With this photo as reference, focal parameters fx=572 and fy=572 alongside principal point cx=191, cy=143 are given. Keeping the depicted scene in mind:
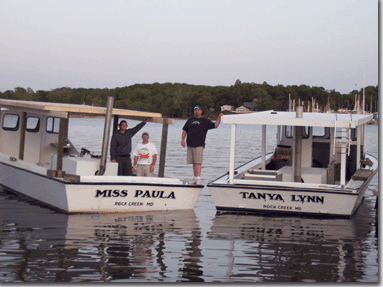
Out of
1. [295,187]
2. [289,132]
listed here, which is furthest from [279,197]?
[289,132]

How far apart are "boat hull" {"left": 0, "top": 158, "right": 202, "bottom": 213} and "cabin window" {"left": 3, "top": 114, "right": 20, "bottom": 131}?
8.36ft

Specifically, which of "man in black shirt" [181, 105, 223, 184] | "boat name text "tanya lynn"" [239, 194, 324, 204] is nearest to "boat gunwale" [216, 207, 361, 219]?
"boat name text "tanya lynn"" [239, 194, 324, 204]

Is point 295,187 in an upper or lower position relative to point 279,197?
upper

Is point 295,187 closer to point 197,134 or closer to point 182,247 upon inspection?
point 197,134

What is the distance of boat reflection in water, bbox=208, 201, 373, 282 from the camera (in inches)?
295

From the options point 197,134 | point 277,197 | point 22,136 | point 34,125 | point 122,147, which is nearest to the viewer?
point 277,197

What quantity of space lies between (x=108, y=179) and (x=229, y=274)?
4.40m

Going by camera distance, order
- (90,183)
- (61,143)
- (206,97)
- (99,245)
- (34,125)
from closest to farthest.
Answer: (99,245), (90,183), (61,143), (34,125), (206,97)

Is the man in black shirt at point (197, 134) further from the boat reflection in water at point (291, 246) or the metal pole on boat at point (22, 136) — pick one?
the metal pole on boat at point (22, 136)

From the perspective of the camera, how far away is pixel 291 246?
9211 mm

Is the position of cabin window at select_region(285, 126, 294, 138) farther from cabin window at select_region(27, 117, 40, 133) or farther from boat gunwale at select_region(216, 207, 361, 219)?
cabin window at select_region(27, 117, 40, 133)

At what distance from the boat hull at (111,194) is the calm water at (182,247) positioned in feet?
0.65

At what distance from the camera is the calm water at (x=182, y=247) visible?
7296 millimetres

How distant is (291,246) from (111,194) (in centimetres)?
383
